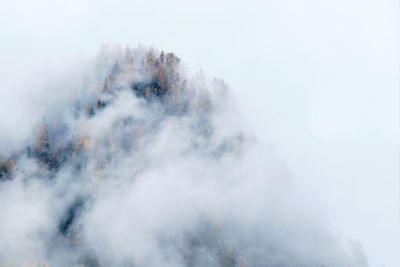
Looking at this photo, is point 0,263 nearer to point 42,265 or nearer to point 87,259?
point 42,265

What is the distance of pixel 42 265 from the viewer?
18750 centimetres

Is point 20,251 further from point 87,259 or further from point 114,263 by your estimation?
point 114,263

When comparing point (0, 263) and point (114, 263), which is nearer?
point (0, 263)

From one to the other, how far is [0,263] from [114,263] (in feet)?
187

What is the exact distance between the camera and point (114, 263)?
198 metres

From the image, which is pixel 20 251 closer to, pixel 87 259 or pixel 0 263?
pixel 0 263

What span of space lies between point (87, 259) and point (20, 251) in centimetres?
3685

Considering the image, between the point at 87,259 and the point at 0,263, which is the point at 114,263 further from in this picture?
the point at 0,263

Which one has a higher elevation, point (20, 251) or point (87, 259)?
point (87, 259)

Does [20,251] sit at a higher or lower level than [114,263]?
lower

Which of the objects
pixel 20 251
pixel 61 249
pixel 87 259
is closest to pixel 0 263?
pixel 20 251

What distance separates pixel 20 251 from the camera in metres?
196

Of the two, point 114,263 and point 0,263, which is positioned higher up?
point 114,263

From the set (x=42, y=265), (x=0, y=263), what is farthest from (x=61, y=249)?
(x=0, y=263)
